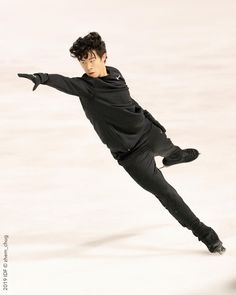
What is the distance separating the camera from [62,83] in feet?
7.83

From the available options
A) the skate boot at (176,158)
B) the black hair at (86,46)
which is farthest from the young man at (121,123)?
the skate boot at (176,158)

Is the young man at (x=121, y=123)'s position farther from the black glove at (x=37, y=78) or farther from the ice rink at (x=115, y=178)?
the ice rink at (x=115, y=178)

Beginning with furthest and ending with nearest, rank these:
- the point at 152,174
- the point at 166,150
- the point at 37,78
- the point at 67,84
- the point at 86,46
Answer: the point at 166,150 < the point at 152,174 < the point at 86,46 < the point at 67,84 < the point at 37,78

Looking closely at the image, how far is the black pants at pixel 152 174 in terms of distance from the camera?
261cm

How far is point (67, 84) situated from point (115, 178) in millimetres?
1193

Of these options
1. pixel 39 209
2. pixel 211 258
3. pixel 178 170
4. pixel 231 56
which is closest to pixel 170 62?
pixel 231 56

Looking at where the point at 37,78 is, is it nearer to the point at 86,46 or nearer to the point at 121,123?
the point at 86,46

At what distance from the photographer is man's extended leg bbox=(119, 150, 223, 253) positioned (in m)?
2.61

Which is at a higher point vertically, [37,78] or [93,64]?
[93,64]

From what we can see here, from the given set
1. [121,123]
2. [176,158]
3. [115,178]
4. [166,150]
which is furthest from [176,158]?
[115,178]

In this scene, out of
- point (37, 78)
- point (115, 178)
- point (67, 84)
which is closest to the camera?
point (37, 78)

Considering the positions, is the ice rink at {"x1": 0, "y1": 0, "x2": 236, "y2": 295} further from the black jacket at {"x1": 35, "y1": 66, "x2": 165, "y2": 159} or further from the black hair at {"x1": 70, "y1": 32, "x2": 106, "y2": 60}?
the black hair at {"x1": 70, "y1": 32, "x2": 106, "y2": 60}

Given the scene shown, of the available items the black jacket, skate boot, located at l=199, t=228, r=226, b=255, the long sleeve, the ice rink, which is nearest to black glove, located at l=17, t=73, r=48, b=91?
the long sleeve

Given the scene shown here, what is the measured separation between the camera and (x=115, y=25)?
23.3ft
